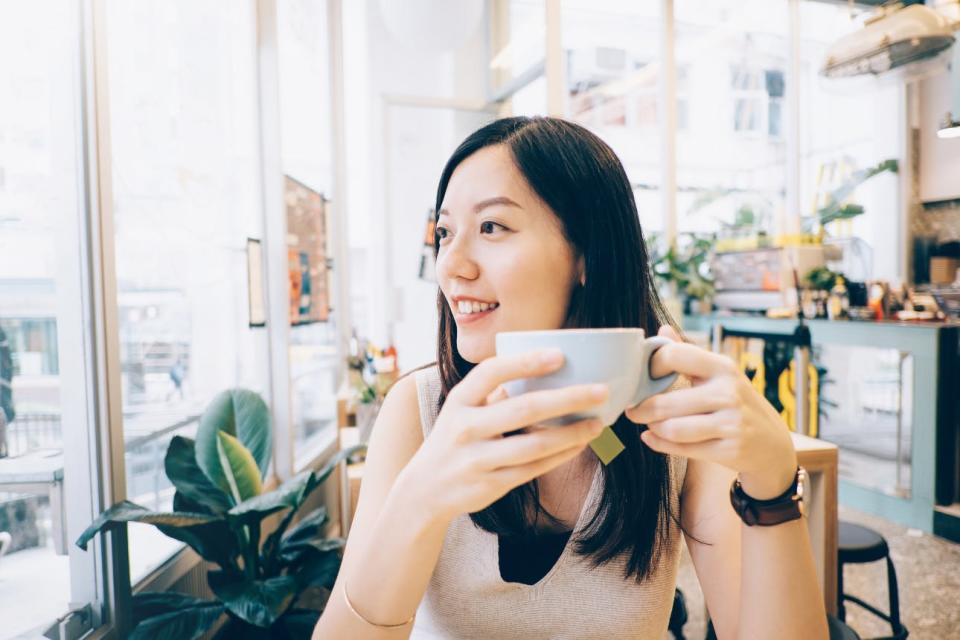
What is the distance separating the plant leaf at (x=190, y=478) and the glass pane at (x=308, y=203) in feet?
4.05

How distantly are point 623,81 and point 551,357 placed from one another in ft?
18.8

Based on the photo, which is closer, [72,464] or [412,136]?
[72,464]

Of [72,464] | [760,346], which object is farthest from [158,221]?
[760,346]

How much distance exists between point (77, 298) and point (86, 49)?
1.94 feet

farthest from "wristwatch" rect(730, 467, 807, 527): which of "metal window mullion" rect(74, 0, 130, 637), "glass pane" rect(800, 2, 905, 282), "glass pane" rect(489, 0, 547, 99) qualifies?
"glass pane" rect(800, 2, 905, 282)

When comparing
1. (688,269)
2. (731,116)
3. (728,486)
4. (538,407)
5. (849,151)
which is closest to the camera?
(538,407)

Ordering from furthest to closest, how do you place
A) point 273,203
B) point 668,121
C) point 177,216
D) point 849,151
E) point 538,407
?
point 849,151
point 668,121
point 273,203
point 177,216
point 538,407

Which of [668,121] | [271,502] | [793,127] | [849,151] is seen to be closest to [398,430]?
[271,502]

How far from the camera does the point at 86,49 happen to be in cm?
145

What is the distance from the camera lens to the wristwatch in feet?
2.32

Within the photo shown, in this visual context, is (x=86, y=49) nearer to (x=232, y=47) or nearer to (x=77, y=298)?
(x=77, y=298)

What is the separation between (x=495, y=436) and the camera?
55 centimetres

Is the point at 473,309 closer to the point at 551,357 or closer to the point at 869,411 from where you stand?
the point at 551,357

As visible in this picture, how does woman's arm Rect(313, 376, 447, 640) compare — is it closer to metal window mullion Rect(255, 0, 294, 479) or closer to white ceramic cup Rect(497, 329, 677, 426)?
white ceramic cup Rect(497, 329, 677, 426)
